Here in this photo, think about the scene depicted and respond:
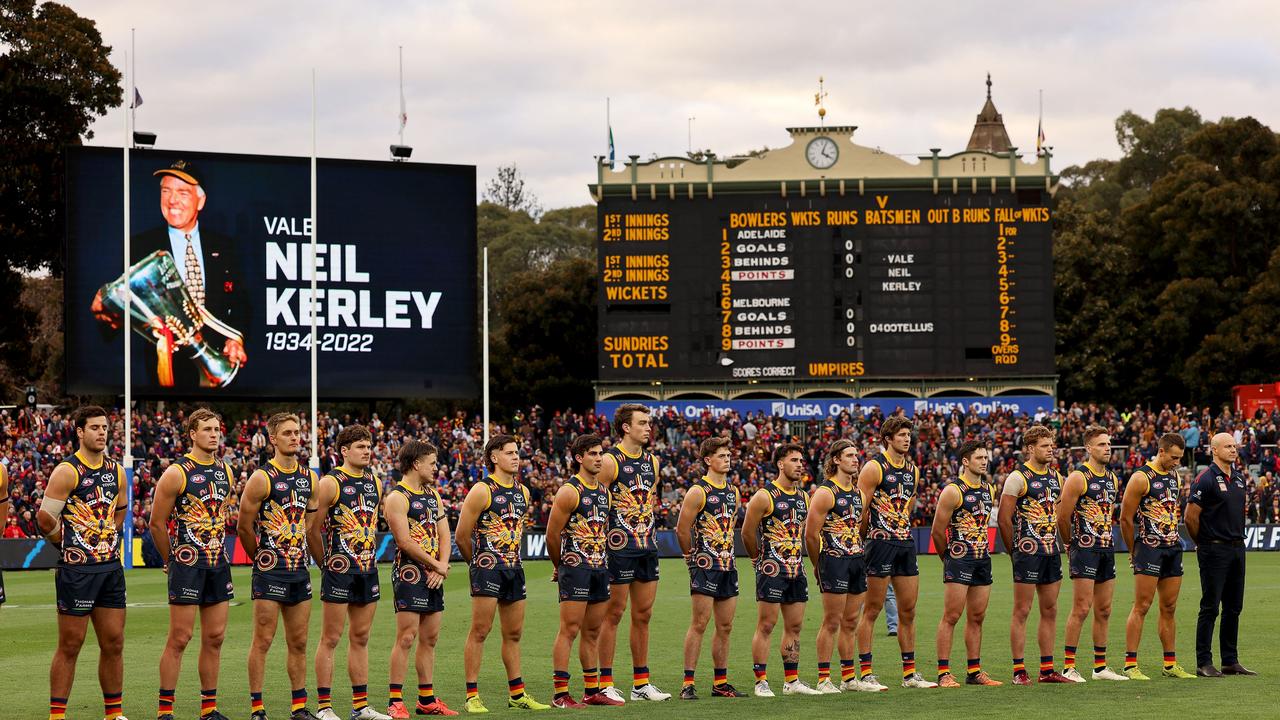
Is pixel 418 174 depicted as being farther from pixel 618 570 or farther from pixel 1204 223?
pixel 1204 223

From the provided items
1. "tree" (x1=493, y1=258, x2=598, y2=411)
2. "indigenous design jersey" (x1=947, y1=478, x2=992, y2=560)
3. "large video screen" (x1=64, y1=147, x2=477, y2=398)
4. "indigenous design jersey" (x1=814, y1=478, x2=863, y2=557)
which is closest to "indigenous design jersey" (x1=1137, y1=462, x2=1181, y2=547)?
"indigenous design jersey" (x1=947, y1=478, x2=992, y2=560)

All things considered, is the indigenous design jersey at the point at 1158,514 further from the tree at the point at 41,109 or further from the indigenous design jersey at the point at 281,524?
the tree at the point at 41,109

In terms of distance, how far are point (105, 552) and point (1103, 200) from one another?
240 ft

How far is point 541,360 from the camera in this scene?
210 feet

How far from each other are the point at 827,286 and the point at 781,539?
94.3ft

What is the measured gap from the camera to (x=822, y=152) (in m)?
43.9

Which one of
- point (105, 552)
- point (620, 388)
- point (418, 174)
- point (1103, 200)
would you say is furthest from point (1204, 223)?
point (105, 552)

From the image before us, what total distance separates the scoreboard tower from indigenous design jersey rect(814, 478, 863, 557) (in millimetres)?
28396

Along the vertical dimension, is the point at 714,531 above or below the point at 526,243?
below

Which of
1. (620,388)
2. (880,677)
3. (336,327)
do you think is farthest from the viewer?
(620,388)

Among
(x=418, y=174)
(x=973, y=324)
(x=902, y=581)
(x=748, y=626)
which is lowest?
(x=748, y=626)

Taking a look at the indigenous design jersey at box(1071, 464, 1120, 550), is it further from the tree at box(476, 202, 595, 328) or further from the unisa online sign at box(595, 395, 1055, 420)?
the tree at box(476, 202, 595, 328)

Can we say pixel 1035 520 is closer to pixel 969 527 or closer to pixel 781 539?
pixel 969 527

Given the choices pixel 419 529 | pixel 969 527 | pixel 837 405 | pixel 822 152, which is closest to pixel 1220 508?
pixel 969 527
